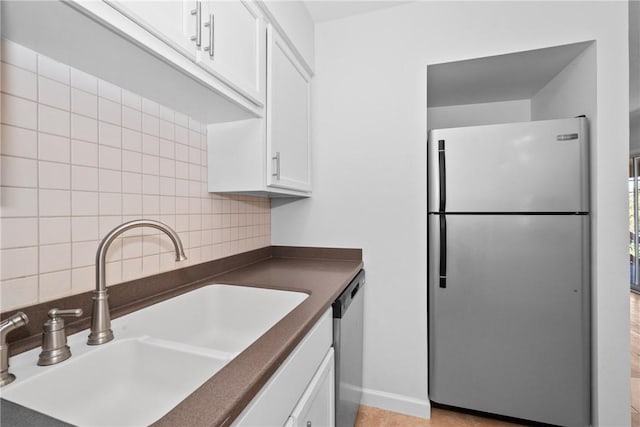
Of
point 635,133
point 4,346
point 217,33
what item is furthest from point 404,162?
point 635,133

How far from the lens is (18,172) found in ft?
2.41

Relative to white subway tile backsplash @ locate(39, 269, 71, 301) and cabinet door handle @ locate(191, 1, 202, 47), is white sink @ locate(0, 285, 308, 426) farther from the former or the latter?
cabinet door handle @ locate(191, 1, 202, 47)

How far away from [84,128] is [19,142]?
0.57 ft

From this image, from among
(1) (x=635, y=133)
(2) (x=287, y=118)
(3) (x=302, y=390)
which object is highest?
(1) (x=635, y=133)

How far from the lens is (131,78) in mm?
937

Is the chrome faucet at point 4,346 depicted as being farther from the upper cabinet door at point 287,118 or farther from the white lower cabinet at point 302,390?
the upper cabinet door at point 287,118

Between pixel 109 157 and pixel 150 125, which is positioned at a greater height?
pixel 150 125

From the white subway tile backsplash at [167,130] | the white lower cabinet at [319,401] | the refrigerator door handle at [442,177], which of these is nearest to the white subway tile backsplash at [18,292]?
the white subway tile backsplash at [167,130]

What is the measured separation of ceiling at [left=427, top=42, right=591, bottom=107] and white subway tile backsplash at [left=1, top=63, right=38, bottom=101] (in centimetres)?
181

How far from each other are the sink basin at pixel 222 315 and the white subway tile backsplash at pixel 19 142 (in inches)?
22.8

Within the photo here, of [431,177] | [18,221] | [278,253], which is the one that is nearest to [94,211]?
[18,221]

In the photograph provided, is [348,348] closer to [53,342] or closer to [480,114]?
[53,342]

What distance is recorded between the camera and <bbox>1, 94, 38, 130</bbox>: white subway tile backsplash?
2.35 ft

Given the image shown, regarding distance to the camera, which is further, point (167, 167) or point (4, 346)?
point (167, 167)
